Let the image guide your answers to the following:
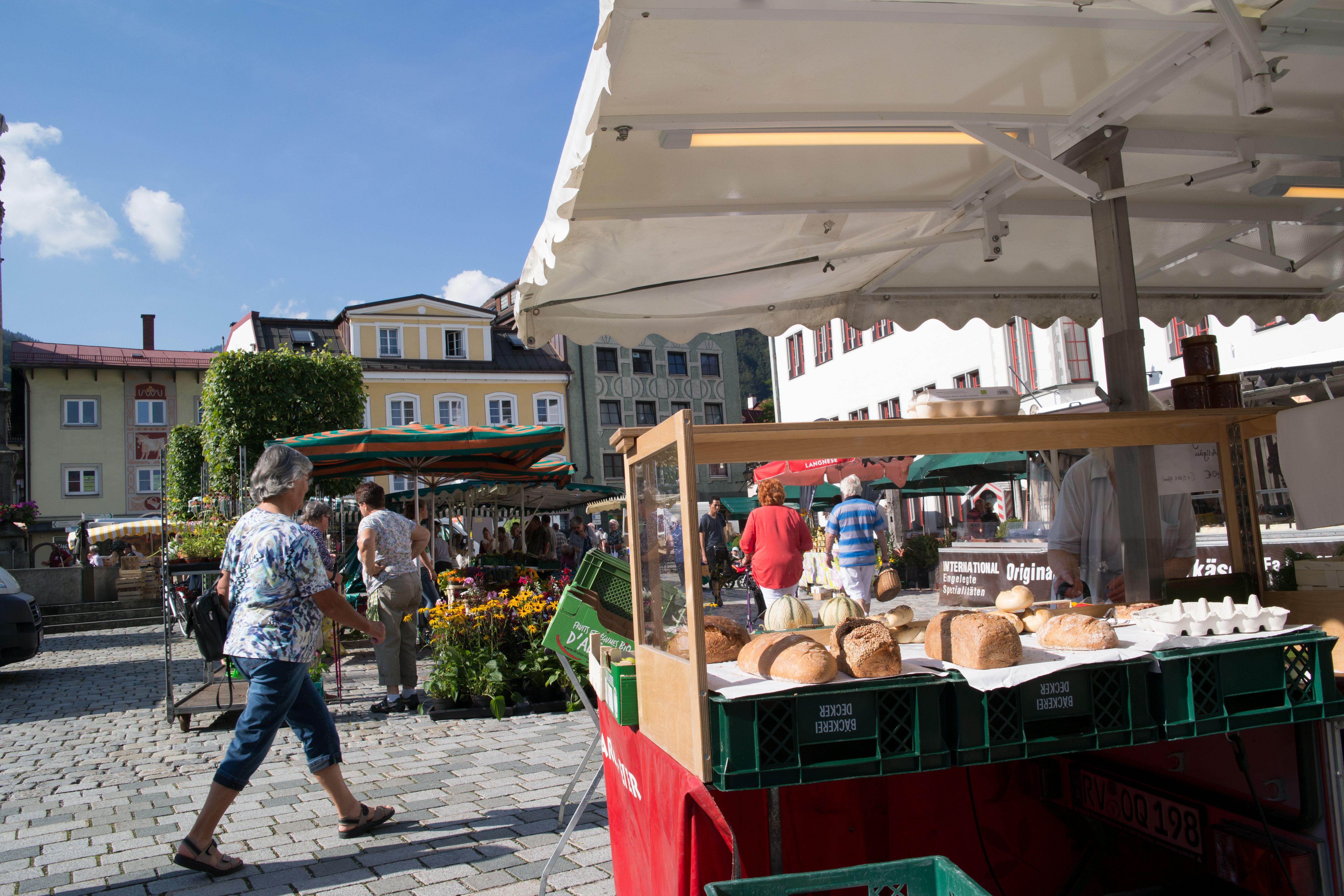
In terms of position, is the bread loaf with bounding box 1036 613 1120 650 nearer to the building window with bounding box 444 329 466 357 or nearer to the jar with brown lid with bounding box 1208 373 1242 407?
the jar with brown lid with bounding box 1208 373 1242 407

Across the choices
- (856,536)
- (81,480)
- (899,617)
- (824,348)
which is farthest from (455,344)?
(899,617)

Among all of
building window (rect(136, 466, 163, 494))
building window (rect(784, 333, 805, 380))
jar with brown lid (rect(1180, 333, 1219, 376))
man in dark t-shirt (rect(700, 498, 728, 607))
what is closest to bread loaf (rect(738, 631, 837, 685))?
jar with brown lid (rect(1180, 333, 1219, 376))

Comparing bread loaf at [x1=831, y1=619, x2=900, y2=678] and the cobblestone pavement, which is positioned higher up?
bread loaf at [x1=831, y1=619, x2=900, y2=678]

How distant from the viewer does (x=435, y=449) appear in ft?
31.7

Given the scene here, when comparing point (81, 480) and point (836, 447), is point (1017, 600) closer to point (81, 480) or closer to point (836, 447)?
point (836, 447)

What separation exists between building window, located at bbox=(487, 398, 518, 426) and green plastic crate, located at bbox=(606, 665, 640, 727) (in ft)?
134

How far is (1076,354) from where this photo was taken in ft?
64.9

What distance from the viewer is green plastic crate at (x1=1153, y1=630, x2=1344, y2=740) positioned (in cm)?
244

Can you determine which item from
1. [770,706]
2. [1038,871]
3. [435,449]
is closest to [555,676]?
[435,449]

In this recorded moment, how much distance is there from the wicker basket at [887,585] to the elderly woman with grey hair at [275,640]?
2339 mm

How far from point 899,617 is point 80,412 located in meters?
49.3

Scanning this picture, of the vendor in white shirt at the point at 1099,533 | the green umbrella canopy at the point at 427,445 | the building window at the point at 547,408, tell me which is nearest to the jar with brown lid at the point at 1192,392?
the vendor in white shirt at the point at 1099,533

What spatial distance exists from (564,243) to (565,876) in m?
2.71

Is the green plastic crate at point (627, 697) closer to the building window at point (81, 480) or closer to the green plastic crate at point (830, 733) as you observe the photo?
the green plastic crate at point (830, 733)
